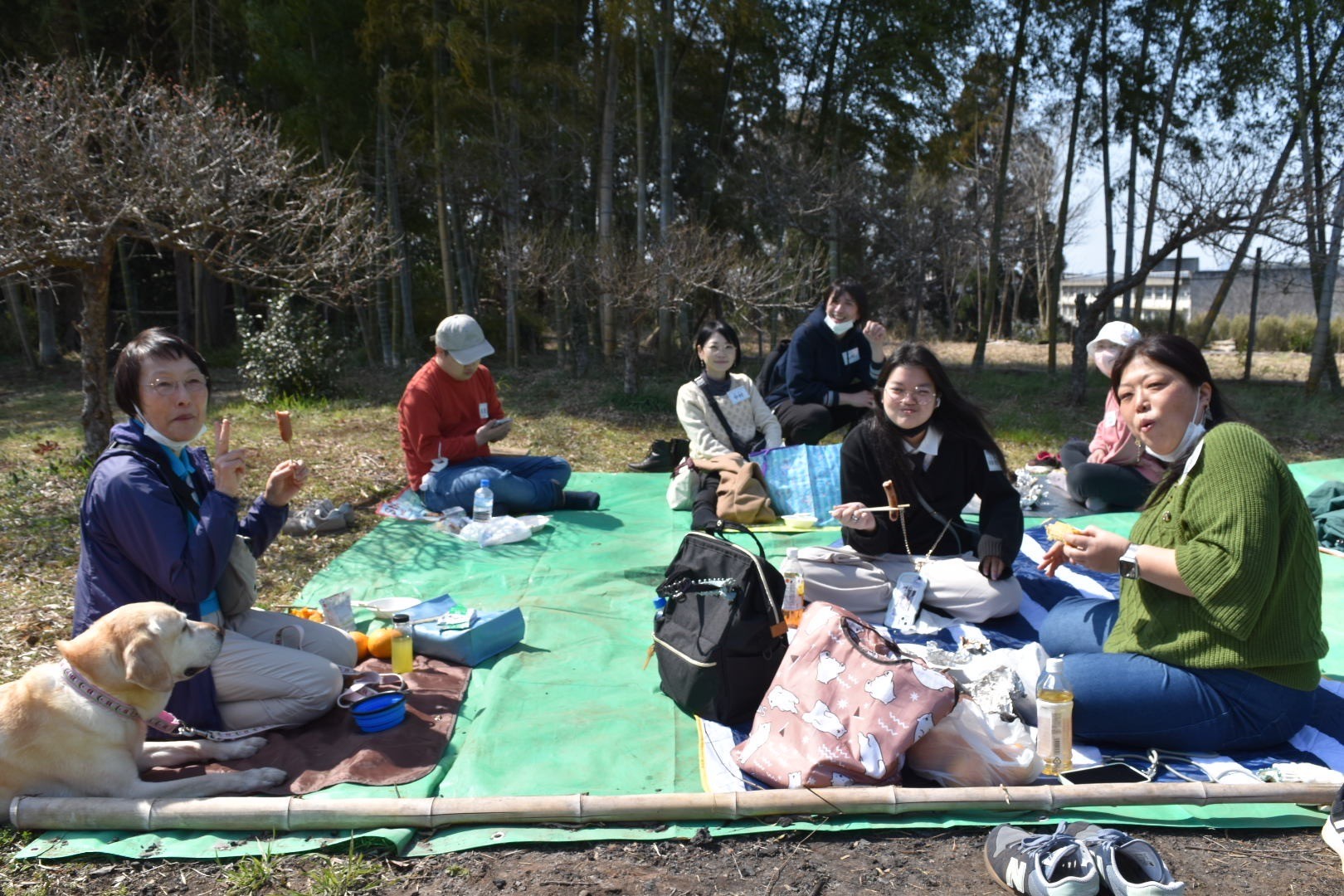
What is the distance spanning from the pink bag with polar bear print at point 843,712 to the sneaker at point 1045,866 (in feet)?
1.31

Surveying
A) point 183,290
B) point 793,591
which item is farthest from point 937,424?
point 183,290

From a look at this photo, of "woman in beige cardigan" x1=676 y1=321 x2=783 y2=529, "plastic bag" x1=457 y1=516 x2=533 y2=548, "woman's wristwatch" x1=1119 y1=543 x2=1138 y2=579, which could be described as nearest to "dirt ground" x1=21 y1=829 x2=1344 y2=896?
"woman's wristwatch" x1=1119 y1=543 x2=1138 y2=579

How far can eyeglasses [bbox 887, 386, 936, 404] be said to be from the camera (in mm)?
3928

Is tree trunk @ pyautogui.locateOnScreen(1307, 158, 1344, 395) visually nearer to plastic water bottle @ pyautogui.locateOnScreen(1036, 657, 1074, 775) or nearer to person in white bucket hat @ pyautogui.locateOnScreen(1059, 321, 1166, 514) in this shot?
person in white bucket hat @ pyautogui.locateOnScreen(1059, 321, 1166, 514)

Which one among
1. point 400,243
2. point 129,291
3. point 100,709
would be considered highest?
point 400,243

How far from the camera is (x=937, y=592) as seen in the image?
3.95 metres

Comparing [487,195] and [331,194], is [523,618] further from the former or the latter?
[487,195]

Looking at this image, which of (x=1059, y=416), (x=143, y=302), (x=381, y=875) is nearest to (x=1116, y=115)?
(x=1059, y=416)

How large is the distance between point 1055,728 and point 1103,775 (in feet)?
0.67

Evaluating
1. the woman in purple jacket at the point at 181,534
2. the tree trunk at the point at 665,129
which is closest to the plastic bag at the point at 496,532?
the woman in purple jacket at the point at 181,534

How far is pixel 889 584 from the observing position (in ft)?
→ 13.4

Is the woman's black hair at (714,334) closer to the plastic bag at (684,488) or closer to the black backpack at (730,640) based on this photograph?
the plastic bag at (684,488)

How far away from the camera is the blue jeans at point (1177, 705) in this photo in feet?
8.96

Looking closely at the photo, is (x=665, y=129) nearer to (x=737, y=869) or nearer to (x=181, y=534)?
(x=181, y=534)
